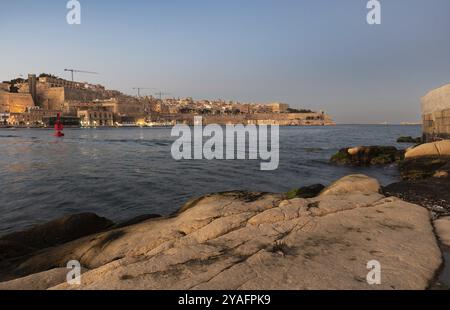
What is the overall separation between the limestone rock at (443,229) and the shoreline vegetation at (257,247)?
15mm

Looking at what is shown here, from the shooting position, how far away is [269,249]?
14.1ft

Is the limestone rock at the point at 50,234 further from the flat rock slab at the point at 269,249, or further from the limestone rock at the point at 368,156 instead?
the limestone rock at the point at 368,156

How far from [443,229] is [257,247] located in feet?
10.8

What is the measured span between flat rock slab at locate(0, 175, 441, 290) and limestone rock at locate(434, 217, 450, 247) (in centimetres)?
15

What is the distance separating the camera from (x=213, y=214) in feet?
20.5

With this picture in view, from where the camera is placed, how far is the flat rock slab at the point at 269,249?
3.49 m

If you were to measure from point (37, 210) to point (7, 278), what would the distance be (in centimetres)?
674

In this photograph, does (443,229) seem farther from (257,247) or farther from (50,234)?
(50,234)

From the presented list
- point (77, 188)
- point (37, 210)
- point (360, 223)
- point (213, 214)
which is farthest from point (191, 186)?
point (360, 223)

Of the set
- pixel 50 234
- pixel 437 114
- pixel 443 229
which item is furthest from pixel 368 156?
pixel 50 234

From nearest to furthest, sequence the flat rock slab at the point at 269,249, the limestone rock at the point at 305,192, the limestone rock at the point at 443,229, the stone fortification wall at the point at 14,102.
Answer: the flat rock slab at the point at 269,249 → the limestone rock at the point at 443,229 → the limestone rock at the point at 305,192 → the stone fortification wall at the point at 14,102

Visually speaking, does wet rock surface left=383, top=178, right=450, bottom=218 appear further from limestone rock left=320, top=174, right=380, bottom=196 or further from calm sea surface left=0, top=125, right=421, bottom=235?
calm sea surface left=0, top=125, right=421, bottom=235

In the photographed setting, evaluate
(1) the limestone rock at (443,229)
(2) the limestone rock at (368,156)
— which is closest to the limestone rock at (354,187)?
(1) the limestone rock at (443,229)
